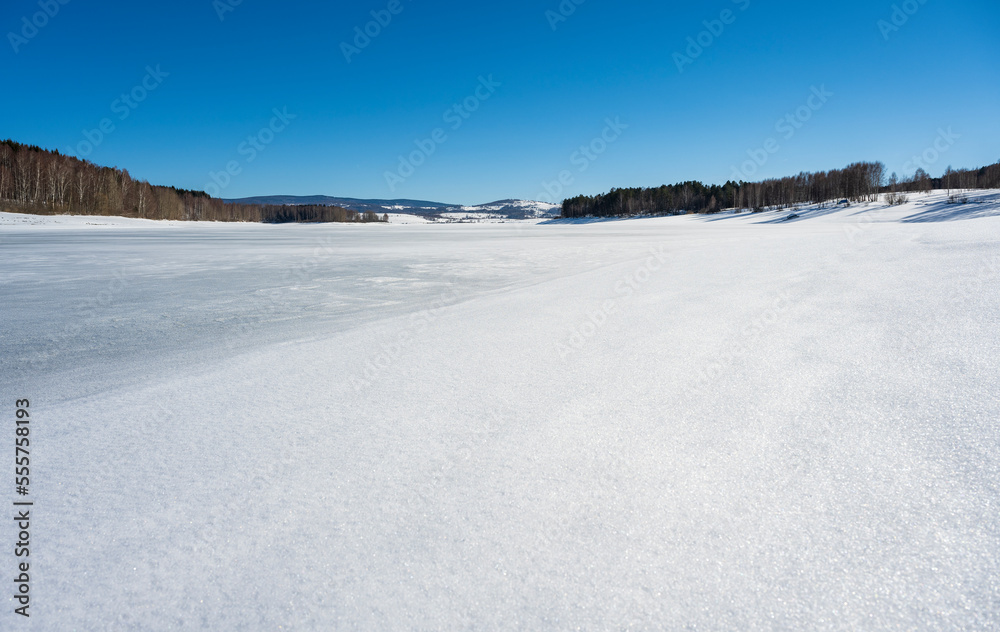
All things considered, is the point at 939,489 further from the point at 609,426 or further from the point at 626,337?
the point at 626,337

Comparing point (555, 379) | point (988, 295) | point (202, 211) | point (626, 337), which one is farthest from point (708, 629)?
point (202, 211)

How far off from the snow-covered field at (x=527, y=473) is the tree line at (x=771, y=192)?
5050 cm

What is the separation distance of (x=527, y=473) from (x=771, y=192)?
7628 cm

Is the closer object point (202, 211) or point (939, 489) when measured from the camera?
point (939, 489)

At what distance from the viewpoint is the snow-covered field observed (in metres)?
1.20

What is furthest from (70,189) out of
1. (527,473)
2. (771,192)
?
(771,192)

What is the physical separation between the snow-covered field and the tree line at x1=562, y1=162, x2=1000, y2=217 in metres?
50.5

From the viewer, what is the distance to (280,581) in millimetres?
1277

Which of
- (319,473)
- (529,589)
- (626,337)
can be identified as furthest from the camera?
(626,337)

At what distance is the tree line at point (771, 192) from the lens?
4859cm

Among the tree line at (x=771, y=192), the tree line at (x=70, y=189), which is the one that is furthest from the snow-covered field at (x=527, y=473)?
the tree line at (x=70, y=189)

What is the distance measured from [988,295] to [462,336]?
408 centimetres

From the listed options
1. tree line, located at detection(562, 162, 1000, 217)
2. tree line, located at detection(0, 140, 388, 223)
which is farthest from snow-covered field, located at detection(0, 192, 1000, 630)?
tree line, located at detection(0, 140, 388, 223)

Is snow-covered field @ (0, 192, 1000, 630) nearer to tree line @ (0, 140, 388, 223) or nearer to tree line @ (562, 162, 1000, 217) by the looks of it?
tree line @ (562, 162, 1000, 217)
